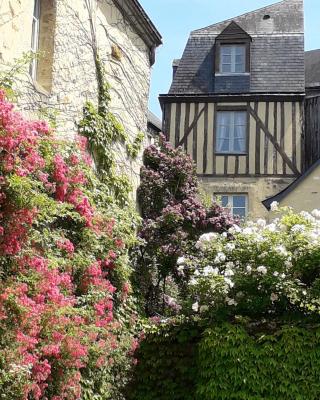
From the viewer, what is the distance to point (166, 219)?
9.57 metres

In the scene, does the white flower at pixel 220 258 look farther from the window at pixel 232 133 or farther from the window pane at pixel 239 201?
the window at pixel 232 133

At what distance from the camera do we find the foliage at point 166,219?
950 cm

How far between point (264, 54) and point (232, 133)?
2.49 meters

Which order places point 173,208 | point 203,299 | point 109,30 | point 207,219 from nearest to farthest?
1. point 203,299
2. point 109,30
3. point 173,208
4. point 207,219

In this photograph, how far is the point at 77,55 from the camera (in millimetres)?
7832

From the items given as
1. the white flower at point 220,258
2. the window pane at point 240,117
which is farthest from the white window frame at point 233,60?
the white flower at point 220,258

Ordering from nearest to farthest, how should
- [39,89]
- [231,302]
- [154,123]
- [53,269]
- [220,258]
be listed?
1. [53,269]
2. [39,89]
3. [231,302]
4. [220,258]
5. [154,123]

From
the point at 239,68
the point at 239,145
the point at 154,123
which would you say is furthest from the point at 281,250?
the point at 154,123

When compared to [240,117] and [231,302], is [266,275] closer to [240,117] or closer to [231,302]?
[231,302]

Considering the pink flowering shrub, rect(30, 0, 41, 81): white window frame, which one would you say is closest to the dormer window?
the pink flowering shrub

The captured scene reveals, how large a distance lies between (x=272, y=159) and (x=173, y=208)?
5.86m

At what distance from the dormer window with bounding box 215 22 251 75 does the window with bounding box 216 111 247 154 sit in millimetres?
1303

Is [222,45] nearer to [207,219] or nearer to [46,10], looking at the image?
[207,219]

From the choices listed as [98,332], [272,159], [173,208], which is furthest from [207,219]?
[272,159]
